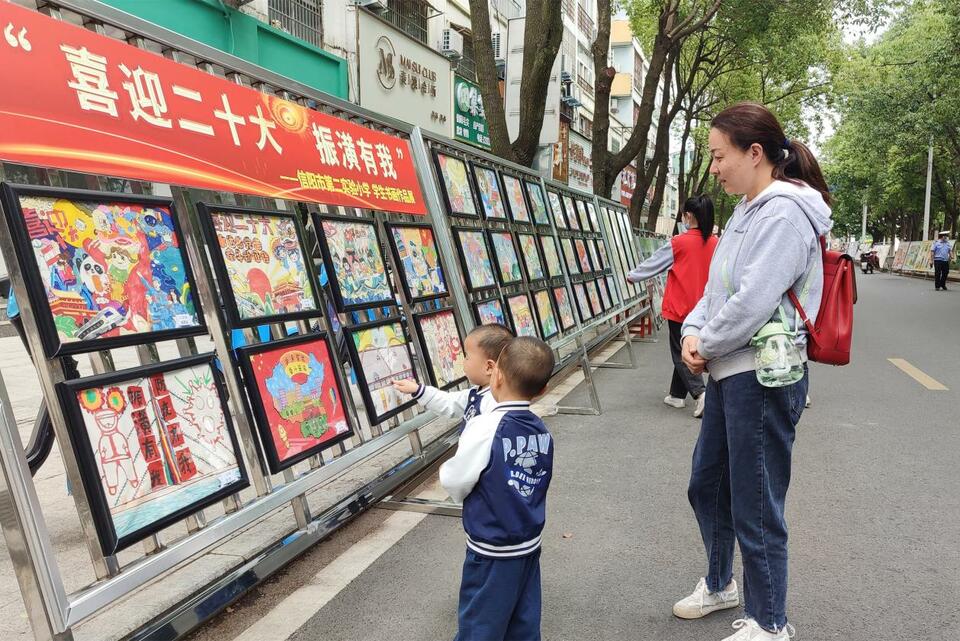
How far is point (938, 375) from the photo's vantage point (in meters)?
8.23

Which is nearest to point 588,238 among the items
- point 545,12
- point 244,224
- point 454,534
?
point 545,12

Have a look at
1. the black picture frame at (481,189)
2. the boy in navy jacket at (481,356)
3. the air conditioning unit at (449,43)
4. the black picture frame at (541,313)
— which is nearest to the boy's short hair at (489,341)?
the boy in navy jacket at (481,356)

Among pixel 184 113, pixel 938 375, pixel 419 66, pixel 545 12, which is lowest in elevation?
pixel 938 375

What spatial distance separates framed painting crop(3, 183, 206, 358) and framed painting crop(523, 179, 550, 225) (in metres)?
4.27

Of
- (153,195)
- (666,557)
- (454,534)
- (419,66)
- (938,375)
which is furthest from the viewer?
(419,66)

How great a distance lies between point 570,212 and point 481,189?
3.00 meters

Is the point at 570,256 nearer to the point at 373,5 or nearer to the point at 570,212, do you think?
the point at 570,212

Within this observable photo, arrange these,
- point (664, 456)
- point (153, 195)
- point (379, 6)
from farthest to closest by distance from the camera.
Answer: point (379, 6), point (664, 456), point (153, 195)

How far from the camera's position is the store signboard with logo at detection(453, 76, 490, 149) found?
18.8 metres

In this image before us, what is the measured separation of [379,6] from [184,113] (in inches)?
516

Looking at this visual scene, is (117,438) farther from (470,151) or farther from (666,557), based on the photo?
(470,151)

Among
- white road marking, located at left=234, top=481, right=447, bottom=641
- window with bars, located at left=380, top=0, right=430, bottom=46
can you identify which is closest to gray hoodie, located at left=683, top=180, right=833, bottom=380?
white road marking, located at left=234, top=481, right=447, bottom=641

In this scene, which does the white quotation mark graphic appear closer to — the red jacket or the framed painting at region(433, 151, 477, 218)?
the framed painting at region(433, 151, 477, 218)

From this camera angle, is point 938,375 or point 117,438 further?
point 938,375
